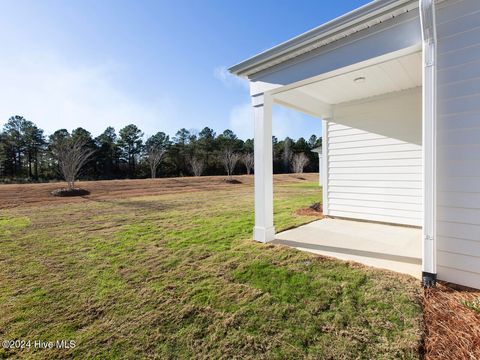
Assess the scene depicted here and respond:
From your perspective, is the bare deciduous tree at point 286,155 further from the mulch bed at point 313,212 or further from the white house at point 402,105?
the white house at point 402,105

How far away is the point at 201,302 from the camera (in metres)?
2.37

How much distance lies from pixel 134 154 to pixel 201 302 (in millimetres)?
34384

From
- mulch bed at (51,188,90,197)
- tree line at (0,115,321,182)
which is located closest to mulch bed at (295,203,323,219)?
mulch bed at (51,188,90,197)

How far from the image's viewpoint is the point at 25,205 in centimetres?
932

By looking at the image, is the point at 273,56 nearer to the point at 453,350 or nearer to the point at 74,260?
the point at 453,350

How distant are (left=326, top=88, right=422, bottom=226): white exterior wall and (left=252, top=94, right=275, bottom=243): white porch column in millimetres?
2694

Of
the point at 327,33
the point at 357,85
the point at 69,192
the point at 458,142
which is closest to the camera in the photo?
the point at 458,142

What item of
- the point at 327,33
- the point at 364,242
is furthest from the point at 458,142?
the point at 364,242

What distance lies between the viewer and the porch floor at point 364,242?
3.21 m

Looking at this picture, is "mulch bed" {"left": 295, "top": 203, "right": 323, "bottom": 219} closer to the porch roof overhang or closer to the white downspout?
the white downspout

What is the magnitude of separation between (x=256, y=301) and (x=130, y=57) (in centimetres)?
1133

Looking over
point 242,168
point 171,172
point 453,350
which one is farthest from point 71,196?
point 242,168

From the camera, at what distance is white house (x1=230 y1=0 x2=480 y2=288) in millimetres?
2428

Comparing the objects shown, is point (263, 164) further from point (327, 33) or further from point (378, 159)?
point (378, 159)
